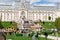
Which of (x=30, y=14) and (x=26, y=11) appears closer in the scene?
(x=26, y=11)

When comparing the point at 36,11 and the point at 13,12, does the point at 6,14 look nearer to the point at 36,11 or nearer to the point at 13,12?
the point at 13,12

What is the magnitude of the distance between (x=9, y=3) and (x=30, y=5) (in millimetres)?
2551

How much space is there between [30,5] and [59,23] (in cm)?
1781

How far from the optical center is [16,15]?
29.9 m

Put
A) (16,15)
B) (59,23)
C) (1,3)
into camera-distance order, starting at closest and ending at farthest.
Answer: (59,23), (16,15), (1,3)

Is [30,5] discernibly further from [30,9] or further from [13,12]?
[13,12]

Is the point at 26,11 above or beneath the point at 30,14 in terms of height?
above

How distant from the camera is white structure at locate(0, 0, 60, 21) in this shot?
29814 mm

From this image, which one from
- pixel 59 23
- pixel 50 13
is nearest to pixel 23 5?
pixel 50 13

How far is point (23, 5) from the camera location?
3080 cm

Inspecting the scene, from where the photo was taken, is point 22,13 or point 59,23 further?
point 22,13

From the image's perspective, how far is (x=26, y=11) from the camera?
3069cm

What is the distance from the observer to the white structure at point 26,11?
29814 mm

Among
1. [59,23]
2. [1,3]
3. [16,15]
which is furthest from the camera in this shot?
[1,3]
